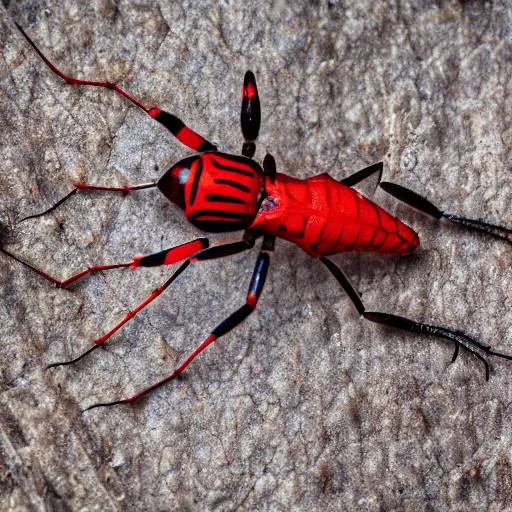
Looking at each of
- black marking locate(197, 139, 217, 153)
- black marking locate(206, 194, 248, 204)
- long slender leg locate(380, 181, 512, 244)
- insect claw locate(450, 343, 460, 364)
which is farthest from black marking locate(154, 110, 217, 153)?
insect claw locate(450, 343, 460, 364)

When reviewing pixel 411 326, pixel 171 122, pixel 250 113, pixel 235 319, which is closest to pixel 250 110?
pixel 250 113

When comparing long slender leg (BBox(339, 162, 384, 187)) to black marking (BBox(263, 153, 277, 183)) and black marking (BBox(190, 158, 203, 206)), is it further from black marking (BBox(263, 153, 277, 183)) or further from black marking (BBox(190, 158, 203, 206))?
black marking (BBox(190, 158, 203, 206))

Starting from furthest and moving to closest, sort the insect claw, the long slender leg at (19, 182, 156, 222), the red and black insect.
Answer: the insect claw
the long slender leg at (19, 182, 156, 222)
the red and black insect

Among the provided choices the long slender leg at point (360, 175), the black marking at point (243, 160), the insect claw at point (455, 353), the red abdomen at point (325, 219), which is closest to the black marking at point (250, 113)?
the black marking at point (243, 160)

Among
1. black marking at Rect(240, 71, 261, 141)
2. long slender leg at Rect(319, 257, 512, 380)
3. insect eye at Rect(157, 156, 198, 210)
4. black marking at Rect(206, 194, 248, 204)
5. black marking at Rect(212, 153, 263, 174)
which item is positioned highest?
black marking at Rect(240, 71, 261, 141)

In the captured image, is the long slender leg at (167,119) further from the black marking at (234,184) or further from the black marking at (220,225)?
the black marking at (220,225)

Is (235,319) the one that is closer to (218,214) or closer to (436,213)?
(218,214)
